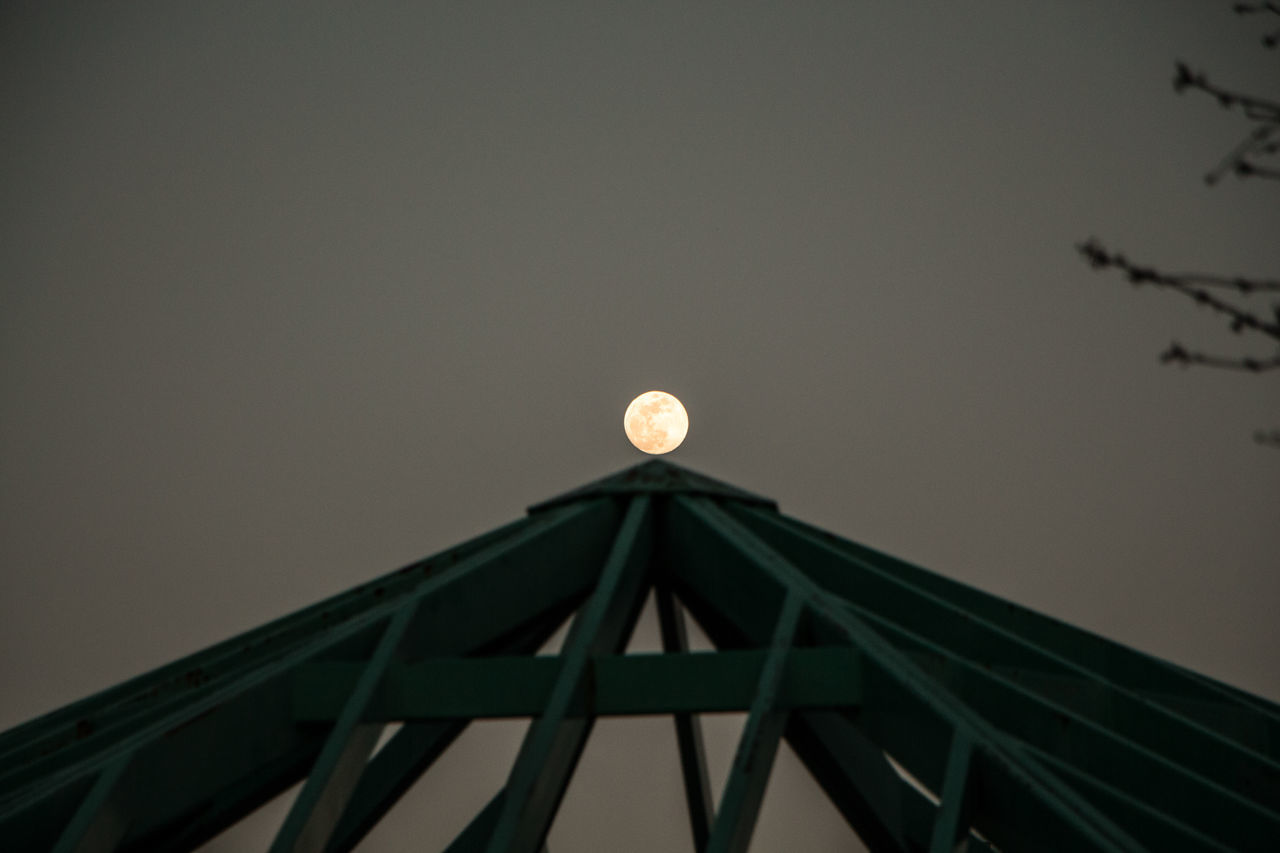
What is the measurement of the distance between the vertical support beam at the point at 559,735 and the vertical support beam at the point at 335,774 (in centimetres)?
79

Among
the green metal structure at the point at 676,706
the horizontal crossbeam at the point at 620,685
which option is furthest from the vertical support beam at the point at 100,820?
the horizontal crossbeam at the point at 620,685

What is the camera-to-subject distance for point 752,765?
546 centimetres

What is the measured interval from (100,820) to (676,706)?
109 inches

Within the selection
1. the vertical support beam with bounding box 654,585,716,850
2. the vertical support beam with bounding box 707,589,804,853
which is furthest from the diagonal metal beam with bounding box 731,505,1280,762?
the vertical support beam with bounding box 707,589,804,853

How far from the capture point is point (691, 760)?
11.5 m

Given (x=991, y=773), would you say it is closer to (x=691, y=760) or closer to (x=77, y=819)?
(x=77, y=819)

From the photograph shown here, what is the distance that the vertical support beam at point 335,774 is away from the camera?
207 inches

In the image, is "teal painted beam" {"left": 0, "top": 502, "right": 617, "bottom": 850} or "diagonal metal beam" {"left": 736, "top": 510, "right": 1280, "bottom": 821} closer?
"teal painted beam" {"left": 0, "top": 502, "right": 617, "bottom": 850}

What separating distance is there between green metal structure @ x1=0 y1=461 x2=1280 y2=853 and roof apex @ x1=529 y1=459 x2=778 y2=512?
0.05 meters

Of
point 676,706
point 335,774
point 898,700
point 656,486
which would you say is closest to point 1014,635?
point 898,700

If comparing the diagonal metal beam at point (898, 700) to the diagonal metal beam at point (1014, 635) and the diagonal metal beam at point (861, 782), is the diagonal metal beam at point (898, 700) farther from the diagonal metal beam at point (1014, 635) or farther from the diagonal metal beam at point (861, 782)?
the diagonal metal beam at point (861, 782)

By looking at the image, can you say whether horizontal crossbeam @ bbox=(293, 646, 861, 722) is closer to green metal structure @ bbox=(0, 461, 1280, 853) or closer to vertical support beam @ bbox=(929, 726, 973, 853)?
green metal structure @ bbox=(0, 461, 1280, 853)

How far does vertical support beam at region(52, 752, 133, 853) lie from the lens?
5.04 meters

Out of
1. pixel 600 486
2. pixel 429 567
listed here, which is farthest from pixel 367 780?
pixel 600 486
